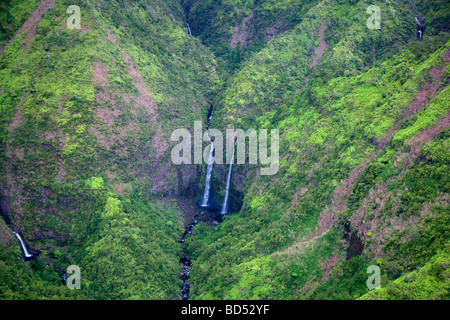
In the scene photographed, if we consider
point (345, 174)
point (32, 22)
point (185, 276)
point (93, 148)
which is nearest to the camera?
point (345, 174)

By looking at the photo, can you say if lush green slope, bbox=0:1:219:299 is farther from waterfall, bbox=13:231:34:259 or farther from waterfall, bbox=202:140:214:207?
waterfall, bbox=202:140:214:207

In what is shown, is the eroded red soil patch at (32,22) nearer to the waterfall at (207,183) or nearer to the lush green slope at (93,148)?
the lush green slope at (93,148)

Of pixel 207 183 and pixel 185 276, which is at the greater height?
pixel 207 183

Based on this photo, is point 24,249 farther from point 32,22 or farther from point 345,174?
point 345,174

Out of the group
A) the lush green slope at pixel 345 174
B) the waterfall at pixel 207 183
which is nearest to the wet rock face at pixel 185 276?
the lush green slope at pixel 345 174

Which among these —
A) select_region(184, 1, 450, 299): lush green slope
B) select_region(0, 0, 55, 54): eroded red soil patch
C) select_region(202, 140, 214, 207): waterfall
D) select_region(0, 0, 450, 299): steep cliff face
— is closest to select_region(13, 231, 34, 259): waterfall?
select_region(0, 0, 450, 299): steep cliff face

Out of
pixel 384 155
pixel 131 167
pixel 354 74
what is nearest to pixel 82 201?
pixel 131 167

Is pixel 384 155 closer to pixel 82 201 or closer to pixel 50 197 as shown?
pixel 82 201

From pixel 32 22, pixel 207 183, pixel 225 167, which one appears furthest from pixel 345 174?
pixel 32 22

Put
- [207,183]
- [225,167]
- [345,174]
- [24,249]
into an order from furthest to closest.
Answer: [207,183] < [225,167] < [24,249] < [345,174]
